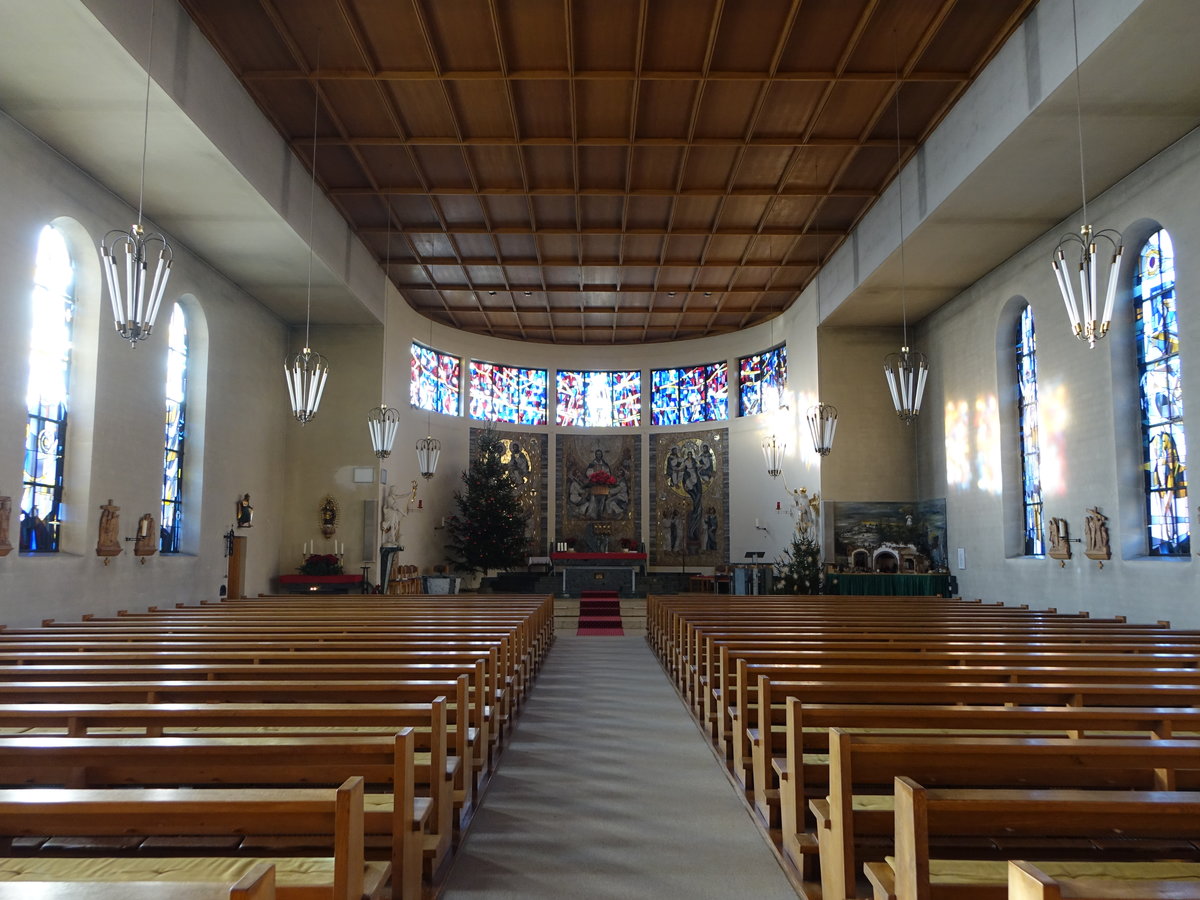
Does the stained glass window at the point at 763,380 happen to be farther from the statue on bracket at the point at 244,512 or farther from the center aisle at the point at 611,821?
the center aisle at the point at 611,821

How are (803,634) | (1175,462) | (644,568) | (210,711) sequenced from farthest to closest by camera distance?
(644,568)
(1175,462)
(803,634)
(210,711)

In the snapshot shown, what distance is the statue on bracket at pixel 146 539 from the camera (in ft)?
31.6

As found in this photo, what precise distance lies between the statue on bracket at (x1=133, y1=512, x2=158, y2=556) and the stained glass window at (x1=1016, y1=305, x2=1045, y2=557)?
11326mm

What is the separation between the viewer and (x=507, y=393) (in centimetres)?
2039

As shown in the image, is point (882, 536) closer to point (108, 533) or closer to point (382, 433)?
point (382, 433)

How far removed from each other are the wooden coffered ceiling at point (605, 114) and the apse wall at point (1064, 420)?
2.26 meters

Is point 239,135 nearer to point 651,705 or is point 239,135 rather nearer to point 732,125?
point 732,125

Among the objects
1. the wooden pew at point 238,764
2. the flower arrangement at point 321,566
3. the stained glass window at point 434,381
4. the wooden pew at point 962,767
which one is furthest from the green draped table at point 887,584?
the wooden pew at point 238,764

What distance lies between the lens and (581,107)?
9.55 meters

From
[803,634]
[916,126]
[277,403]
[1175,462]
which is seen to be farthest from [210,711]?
[277,403]

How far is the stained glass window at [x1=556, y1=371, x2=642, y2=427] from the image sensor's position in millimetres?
21031

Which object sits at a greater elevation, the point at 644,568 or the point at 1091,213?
the point at 1091,213

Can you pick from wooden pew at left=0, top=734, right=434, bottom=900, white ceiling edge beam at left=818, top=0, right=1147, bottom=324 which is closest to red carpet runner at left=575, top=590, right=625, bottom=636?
white ceiling edge beam at left=818, top=0, right=1147, bottom=324

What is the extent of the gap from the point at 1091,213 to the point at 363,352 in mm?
11296
